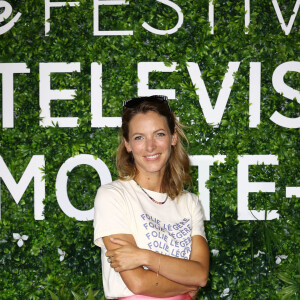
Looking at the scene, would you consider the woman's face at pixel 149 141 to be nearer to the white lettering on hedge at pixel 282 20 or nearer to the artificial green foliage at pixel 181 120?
the artificial green foliage at pixel 181 120

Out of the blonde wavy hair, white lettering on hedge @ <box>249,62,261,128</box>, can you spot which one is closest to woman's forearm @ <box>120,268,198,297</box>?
the blonde wavy hair

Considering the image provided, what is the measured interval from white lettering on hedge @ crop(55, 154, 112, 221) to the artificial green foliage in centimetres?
4

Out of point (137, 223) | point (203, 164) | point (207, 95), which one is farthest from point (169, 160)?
point (207, 95)

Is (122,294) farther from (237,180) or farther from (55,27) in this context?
(55,27)

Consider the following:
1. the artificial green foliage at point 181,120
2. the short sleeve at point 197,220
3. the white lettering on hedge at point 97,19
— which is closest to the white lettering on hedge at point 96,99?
the artificial green foliage at point 181,120

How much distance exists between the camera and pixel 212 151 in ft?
9.50

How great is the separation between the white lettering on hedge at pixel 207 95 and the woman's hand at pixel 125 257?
141 centimetres

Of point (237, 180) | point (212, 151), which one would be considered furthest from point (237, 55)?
point (237, 180)

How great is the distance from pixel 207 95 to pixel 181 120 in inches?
10.0

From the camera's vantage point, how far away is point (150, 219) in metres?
1.86

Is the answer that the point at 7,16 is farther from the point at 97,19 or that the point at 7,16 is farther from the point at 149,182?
the point at 149,182

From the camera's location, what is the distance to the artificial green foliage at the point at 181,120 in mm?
2883

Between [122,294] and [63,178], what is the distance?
1.31m

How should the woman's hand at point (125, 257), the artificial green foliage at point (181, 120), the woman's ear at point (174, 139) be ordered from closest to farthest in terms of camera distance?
the woman's hand at point (125, 257) < the woman's ear at point (174, 139) < the artificial green foliage at point (181, 120)
